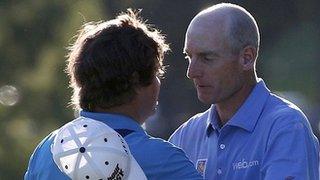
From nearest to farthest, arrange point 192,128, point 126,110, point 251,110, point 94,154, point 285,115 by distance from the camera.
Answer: point 94,154, point 126,110, point 285,115, point 251,110, point 192,128

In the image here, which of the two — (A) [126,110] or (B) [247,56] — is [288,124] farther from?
(A) [126,110]

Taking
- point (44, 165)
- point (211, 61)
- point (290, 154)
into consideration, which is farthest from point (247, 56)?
point (44, 165)

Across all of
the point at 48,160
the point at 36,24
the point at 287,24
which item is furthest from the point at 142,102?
the point at 287,24

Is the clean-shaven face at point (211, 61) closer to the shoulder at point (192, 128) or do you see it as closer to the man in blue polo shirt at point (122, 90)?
the shoulder at point (192, 128)

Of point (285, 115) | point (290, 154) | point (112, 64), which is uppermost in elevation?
point (112, 64)

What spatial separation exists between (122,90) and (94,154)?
32cm

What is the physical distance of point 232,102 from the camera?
14.1 feet

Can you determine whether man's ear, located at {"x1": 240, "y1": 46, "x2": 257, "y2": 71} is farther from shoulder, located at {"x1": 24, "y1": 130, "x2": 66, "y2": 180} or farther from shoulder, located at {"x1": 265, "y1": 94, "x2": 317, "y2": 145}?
shoulder, located at {"x1": 24, "y1": 130, "x2": 66, "y2": 180}

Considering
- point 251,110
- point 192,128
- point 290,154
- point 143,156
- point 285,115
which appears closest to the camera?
point 143,156

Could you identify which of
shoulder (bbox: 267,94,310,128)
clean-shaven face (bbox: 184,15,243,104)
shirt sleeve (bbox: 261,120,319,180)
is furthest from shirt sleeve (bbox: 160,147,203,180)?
clean-shaven face (bbox: 184,15,243,104)

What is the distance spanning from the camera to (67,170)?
3.38 m

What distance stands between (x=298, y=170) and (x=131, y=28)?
0.81 m

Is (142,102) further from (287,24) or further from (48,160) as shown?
(287,24)

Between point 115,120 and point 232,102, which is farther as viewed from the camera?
point 232,102
